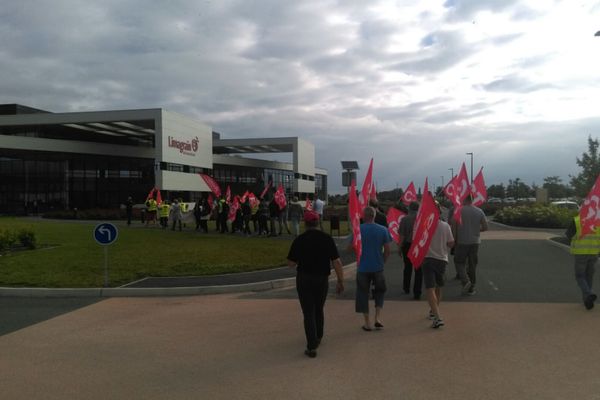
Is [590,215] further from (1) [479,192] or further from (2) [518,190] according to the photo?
(2) [518,190]

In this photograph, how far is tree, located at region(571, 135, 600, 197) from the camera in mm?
28766

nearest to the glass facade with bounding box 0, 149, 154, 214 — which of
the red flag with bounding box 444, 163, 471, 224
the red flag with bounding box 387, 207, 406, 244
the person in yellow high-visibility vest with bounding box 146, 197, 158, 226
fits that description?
the person in yellow high-visibility vest with bounding box 146, 197, 158, 226

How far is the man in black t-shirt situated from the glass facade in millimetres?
45794

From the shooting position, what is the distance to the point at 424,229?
695cm

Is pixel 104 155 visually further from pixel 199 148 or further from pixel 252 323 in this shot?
pixel 252 323

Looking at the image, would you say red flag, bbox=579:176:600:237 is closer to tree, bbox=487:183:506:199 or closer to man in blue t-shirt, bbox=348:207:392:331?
man in blue t-shirt, bbox=348:207:392:331

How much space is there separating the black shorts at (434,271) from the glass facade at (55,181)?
150 feet

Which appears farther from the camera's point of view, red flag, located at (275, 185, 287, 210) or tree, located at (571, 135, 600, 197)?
tree, located at (571, 135, 600, 197)

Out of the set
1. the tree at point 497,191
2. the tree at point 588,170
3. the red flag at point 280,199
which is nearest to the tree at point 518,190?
the tree at point 497,191

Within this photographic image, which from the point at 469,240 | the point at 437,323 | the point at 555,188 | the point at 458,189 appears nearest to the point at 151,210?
the point at 458,189

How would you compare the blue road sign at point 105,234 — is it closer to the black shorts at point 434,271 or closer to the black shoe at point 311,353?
the black shoe at point 311,353

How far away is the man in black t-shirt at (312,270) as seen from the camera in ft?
18.2

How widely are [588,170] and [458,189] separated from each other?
2308cm

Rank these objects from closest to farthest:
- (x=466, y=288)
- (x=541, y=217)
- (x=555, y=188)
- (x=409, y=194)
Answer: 1. (x=466, y=288)
2. (x=409, y=194)
3. (x=541, y=217)
4. (x=555, y=188)
